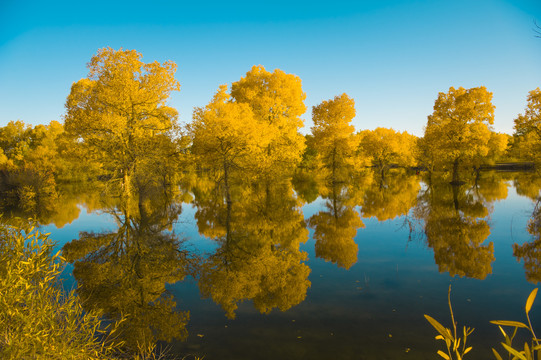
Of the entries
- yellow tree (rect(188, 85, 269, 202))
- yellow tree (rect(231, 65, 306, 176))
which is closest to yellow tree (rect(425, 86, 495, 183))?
yellow tree (rect(231, 65, 306, 176))

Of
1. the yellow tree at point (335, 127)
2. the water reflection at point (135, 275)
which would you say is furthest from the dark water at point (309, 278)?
the yellow tree at point (335, 127)

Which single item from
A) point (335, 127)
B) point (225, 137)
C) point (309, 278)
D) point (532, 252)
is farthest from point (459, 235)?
point (335, 127)

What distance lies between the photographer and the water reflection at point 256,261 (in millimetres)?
7887

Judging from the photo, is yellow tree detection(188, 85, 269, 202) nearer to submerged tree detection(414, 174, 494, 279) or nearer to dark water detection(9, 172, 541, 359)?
dark water detection(9, 172, 541, 359)

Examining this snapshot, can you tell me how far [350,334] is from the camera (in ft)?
19.9

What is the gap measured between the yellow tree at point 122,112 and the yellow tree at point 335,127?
1838 centimetres

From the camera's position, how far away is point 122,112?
70.8 ft

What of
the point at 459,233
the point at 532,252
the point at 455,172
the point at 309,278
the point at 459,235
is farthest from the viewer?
the point at 455,172

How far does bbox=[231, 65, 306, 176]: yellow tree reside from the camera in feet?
99.3

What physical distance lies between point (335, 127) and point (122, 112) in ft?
73.3

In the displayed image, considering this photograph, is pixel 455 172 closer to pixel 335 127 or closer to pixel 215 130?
pixel 335 127

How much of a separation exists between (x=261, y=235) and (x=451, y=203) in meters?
13.8

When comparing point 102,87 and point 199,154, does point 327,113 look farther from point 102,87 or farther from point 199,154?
point 102,87

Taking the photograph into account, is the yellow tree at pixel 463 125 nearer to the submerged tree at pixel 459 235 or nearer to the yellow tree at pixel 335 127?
the yellow tree at pixel 335 127
